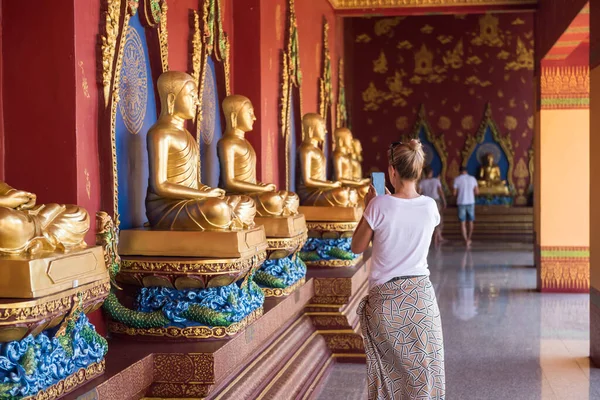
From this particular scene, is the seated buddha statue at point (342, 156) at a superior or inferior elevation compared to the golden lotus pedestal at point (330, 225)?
superior

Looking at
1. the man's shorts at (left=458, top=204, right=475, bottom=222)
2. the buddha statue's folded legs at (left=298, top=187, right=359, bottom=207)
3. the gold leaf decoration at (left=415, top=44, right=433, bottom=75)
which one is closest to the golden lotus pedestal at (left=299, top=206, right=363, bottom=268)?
the buddha statue's folded legs at (left=298, top=187, right=359, bottom=207)

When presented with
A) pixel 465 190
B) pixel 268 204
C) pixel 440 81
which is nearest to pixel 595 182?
pixel 268 204

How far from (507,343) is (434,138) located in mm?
12061

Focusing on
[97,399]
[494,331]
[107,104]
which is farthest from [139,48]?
[494,331]

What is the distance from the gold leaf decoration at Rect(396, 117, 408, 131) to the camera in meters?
18.6

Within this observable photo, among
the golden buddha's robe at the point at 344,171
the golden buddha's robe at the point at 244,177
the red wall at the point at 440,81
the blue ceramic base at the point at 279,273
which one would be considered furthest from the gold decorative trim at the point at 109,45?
the red wall at the point at 440,81

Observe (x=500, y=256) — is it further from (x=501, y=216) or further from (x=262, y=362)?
(x=262, y=362)

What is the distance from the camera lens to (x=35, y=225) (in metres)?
2.63

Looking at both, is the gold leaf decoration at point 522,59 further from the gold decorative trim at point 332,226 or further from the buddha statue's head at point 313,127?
the gold decorative trim at point 332,226

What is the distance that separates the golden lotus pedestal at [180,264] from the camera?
379 cm

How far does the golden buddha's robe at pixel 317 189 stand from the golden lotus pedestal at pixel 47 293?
4.40 meters

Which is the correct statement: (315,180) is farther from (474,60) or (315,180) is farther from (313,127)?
(474,60)

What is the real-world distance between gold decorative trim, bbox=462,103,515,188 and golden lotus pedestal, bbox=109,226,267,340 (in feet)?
49.5

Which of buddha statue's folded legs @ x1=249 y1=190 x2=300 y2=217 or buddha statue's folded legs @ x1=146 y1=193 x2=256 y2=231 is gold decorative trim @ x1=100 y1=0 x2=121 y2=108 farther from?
buddha statue's folded legs @ x1=249 y1=190 x2=300 y2=217
